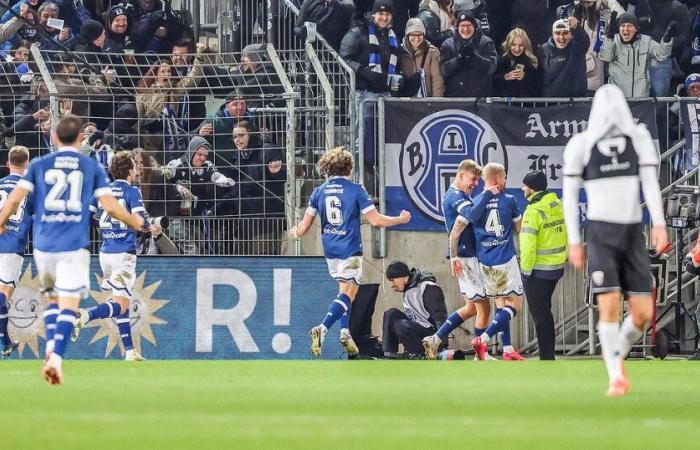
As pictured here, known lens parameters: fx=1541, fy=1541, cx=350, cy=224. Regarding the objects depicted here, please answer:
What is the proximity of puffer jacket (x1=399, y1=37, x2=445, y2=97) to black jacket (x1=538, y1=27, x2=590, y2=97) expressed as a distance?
1.54 metres

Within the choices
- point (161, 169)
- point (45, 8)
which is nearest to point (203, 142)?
point (161, 169)

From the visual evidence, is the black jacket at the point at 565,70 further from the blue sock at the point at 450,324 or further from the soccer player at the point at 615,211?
the soccer player at the point at 615,211

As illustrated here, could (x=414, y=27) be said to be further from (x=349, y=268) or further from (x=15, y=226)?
(x=15, y=226)

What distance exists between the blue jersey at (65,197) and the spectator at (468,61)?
10.5 m

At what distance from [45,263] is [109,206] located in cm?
71

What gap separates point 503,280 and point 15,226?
611 centimetres

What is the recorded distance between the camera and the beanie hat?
806 inches

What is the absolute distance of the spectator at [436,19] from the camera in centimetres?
2331

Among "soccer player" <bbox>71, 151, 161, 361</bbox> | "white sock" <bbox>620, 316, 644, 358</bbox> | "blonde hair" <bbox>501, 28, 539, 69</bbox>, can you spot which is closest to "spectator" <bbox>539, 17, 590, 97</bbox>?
"blonde hair" <bbox>501, 28, 539, 69</bbox>

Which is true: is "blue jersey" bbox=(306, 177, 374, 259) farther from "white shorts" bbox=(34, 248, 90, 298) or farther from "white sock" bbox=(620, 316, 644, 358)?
"white sock" bbox=(620, 316, 644, 358)

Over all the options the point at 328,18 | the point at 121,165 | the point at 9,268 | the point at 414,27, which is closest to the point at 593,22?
the point at 414,27

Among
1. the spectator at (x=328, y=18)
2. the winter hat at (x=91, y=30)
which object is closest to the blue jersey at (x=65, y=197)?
the spectator at (x=328, y=18)

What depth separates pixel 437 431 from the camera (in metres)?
8.53

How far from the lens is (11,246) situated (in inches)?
755
